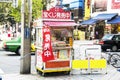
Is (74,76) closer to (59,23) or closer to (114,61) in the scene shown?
(59,23)

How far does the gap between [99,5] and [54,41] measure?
3263cm

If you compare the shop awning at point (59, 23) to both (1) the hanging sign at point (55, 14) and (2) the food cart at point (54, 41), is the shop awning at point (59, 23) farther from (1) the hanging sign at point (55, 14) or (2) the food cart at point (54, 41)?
(1) the hanging sign at point (55, 14)

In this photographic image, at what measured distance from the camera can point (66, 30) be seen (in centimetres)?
1512

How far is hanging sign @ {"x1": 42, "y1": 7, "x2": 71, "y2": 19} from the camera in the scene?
1457 cm

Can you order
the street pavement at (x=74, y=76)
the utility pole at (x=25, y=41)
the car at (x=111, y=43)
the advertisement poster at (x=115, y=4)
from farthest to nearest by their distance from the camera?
the advertisement poster at (x=115, y=4), the car at (x=111, y=43), the utility pole at (x=25, y=41), the street pavement at (x=74, y=76)

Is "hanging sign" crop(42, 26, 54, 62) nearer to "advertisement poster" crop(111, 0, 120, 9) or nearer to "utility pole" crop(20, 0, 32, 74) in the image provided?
"utility pole" crop(20, 0, 32, 74)

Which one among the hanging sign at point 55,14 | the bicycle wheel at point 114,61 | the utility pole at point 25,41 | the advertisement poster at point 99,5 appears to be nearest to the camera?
the hanging sign at point 55,14

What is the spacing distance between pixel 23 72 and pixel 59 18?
2.62m

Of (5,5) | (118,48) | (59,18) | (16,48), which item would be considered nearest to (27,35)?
(59,18)

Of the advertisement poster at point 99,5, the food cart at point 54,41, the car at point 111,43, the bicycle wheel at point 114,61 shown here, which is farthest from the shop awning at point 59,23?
the advertisement poster at point 99,5

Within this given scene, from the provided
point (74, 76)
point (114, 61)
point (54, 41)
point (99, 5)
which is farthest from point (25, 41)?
point (99, 5)

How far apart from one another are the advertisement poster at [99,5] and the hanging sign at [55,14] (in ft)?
100

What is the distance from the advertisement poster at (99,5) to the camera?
45269mm

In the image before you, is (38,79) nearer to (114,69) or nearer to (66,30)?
(66,30)
